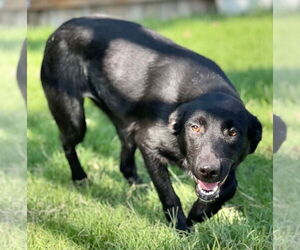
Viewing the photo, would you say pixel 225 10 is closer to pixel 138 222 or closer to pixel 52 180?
pixel 52 180

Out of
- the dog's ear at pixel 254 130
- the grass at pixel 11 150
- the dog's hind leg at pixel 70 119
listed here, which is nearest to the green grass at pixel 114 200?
the dog's hind leg at pixel 70 119

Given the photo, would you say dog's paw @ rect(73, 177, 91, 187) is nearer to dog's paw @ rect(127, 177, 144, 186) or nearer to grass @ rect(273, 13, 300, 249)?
dog's paw @ rect(127, 177, 144, 186)

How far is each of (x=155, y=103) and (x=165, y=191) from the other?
527 millimetres

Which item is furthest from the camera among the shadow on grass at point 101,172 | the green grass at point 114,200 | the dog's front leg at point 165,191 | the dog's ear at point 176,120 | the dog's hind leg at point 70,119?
Result: the dog's hind leg at point 70,119

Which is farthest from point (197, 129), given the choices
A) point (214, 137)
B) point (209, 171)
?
point (209, 171)

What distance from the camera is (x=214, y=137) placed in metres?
3.46

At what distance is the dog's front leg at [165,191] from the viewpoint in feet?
12.6

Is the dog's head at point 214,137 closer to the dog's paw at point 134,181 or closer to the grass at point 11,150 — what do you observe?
the grass at point 11,150

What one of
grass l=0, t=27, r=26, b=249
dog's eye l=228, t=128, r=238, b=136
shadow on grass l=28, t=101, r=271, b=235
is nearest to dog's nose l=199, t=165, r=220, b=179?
dog's eye l=228, t=128, r=238, b=136

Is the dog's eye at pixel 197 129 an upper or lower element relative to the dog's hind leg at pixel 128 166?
upper

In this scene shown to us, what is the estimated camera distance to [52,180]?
475cm

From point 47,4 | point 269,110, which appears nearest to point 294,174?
point 269,110

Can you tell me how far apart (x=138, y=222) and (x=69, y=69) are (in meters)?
1.20

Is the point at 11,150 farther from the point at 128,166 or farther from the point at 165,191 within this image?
the point at 128,166
